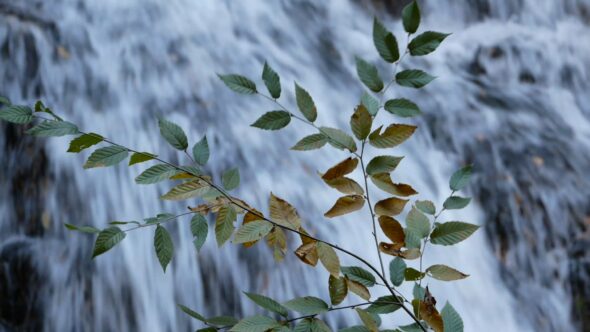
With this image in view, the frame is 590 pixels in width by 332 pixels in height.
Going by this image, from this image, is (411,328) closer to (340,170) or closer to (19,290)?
(340,170)

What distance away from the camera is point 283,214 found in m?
1.04

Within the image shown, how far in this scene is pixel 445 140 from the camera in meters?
3.48

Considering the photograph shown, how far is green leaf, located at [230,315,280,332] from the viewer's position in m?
0.94

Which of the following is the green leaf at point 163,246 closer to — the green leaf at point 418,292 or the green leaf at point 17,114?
the green leaf at point 17,114

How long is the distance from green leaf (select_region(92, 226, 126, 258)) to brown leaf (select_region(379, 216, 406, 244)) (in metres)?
0.37

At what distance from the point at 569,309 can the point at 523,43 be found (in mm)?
2044

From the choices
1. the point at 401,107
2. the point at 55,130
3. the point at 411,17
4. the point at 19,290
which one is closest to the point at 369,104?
the point at 401,107

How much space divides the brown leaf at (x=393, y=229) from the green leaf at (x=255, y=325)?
241 mm

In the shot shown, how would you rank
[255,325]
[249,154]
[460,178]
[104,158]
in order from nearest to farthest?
[255,325] → [104,158] → [460,178] → [249,154]

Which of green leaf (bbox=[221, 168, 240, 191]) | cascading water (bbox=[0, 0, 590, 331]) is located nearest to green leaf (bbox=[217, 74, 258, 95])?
green leaf (bbox=[221, 168, 240, 191])

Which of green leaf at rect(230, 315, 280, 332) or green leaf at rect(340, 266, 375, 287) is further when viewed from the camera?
green leaf at rect(340, 266, 375, 287)

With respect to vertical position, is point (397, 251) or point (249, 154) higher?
point (249, 154)

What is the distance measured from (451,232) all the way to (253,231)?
0.97 feet

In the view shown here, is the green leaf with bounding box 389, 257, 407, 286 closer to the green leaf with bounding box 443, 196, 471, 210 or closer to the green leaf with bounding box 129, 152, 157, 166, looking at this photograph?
the green leaf with bounding box 443, 196, 471, 210
